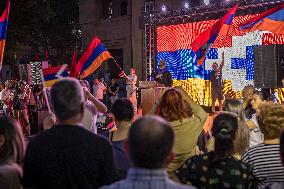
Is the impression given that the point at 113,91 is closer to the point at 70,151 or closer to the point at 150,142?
the point at 70,151

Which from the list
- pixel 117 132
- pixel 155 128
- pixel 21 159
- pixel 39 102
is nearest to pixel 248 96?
pixel 117 132

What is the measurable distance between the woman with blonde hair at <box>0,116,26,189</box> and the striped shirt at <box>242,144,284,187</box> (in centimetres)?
184

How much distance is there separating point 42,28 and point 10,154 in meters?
35.7

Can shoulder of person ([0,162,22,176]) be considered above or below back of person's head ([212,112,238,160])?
below

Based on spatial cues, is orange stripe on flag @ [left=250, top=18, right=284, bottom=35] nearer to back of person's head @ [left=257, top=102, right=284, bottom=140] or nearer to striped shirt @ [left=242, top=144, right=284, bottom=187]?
back of person's head @ [left=257, top=102, right=284, bottom=140]

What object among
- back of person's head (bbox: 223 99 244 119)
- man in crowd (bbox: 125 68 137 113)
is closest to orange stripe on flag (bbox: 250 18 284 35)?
back of person's head (bbox: 223 99 244 119)

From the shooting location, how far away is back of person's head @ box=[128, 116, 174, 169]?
2.46m

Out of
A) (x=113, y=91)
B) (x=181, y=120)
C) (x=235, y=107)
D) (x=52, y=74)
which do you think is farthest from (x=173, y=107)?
(x=113, y=91)

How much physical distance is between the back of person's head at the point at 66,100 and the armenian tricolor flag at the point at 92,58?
9.02 metres

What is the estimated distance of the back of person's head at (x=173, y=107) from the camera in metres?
4.86

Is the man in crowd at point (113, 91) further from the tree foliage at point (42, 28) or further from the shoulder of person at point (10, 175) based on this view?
the shoulder of person at point (10, 175)

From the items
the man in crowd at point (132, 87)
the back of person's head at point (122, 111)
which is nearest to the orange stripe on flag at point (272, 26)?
the back of person's head at point (122, 111)

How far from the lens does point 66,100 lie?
328 cm

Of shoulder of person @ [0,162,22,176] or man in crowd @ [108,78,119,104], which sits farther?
man in crowd @ [108,78,119,104]
